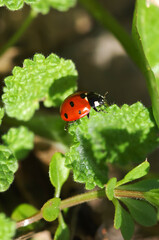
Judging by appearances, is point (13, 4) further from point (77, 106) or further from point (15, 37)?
point (15, 37)

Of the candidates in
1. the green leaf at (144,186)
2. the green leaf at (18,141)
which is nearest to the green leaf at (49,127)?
the green leaf at (18,141)

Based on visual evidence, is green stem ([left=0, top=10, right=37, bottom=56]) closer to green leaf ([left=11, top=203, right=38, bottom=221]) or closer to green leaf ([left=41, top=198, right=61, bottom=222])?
green leaf ([left=11, top=203, right=38, bottom=221])

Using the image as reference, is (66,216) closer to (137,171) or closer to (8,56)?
(137,171)

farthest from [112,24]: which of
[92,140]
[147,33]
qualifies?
[92,140]

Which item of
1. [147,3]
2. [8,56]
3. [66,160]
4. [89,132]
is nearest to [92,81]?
[8,56]

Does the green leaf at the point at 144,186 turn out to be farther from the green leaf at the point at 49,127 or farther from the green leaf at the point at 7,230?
the green leaf at the point at 49,127

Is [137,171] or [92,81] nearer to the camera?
[137,171]
